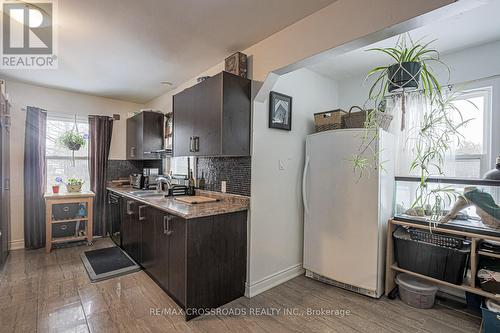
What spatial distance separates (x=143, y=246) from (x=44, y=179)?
224 cm

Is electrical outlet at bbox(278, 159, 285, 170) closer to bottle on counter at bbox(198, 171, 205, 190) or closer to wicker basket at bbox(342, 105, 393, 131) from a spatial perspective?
wicker basket at bbox(342, 105, 393, 131)

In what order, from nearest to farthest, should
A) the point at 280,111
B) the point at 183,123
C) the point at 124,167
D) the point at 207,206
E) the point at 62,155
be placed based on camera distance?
the point at 207,206 < the point at 280,111 < the point at 183,123 < the point at 62,155 < the point at 124,167

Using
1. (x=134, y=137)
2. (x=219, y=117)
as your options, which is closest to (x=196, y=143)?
(x=219, y=117)

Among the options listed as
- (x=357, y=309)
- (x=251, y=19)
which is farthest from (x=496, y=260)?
(x=251, y=19)

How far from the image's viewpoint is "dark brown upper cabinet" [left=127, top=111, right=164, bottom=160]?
381 cm

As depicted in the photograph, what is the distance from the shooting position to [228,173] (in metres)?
2.66

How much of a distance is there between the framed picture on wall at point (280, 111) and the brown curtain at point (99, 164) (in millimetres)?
3219

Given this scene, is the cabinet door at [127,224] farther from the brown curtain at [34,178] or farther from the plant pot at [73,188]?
the brown curtain at [34,178]

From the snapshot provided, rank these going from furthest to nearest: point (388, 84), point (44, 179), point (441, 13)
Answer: point (44, 179) → point (388, 84) → point (441, 13)

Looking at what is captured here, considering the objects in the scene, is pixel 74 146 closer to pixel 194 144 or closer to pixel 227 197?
pixel 194 144

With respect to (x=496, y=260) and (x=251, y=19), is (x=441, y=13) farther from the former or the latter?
(x=496, y=260)

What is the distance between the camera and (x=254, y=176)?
7.83ft

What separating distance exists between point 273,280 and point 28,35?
330 centimetres

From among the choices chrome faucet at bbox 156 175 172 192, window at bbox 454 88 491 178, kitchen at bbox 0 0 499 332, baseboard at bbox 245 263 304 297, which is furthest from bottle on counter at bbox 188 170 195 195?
window at bbox 454 88 491 178
